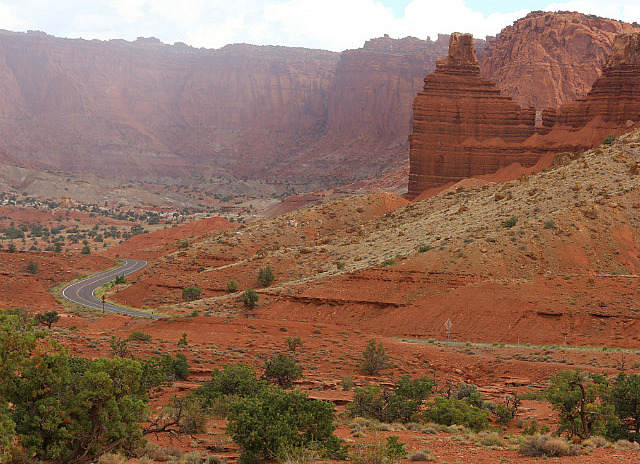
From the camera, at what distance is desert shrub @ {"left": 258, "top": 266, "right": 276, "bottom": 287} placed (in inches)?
1828

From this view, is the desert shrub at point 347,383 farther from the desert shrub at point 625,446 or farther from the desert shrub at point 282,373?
the desert shrub at point 625,446

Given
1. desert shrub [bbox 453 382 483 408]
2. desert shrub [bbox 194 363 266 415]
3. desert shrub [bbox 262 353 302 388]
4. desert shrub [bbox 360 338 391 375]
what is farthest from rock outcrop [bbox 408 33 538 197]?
desert shrub [bbox 194 363 266 415]

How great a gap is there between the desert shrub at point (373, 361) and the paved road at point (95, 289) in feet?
59.3

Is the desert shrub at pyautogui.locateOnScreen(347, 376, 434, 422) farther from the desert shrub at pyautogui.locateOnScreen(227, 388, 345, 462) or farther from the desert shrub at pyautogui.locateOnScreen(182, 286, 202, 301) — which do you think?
the desert shrub at pyautogui.locateOnScreen(182, 286, 202, 301)

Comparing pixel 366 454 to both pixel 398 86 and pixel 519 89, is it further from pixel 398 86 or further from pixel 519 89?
pixel 398 86

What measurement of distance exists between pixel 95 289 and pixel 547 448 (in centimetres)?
4973

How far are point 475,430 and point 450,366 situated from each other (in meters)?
9.42

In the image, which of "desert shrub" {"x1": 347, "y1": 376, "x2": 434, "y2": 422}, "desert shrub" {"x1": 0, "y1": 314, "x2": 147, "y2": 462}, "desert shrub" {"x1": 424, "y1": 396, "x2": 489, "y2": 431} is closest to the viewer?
"desert shrub" {"x1": 0, "y1": 314, "x2": 147, "y2": 462}

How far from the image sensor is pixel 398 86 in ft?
627

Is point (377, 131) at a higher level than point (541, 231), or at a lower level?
higher

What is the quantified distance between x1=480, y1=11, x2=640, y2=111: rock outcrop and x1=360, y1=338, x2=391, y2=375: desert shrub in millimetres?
93073

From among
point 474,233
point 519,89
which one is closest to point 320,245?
point 474,233

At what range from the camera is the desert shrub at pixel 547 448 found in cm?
1242

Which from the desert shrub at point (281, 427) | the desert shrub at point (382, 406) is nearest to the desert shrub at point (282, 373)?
the desert shrub at point (382, 406)
